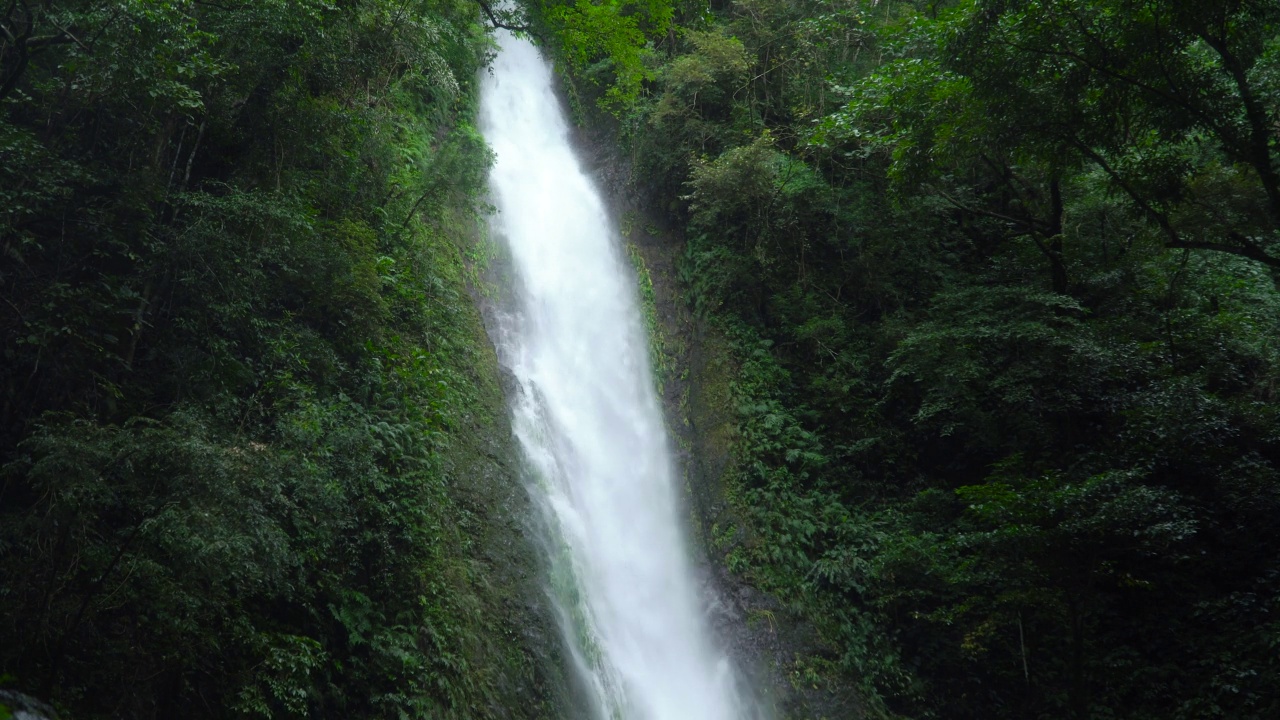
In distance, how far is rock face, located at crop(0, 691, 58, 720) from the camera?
4.04 metres

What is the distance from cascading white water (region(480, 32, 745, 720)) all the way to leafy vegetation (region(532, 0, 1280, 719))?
4.51ft

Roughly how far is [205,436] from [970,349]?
9.77 m

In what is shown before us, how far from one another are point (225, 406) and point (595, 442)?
25.1 ft

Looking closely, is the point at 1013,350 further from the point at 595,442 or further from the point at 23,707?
the point at 23,707

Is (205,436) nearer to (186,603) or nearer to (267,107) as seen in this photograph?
(186,603)

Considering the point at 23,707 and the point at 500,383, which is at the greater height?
the point at 23,707

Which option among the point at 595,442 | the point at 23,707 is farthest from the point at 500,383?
the point at 23,707

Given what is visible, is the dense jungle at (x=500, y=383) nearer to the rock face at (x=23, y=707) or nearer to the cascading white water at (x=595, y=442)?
the rock face at (x=23, y=707)

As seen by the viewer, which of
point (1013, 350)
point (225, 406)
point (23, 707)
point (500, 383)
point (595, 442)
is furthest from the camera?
point (595, 442)

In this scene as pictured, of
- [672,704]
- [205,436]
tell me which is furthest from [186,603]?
[672,704]

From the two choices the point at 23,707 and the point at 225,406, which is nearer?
the point at 23,707

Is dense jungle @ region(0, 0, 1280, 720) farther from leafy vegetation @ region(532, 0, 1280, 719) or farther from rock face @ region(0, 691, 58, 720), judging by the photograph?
rock face @ region(0, 691, 58, 720)

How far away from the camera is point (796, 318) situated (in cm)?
1460

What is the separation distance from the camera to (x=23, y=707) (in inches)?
164
